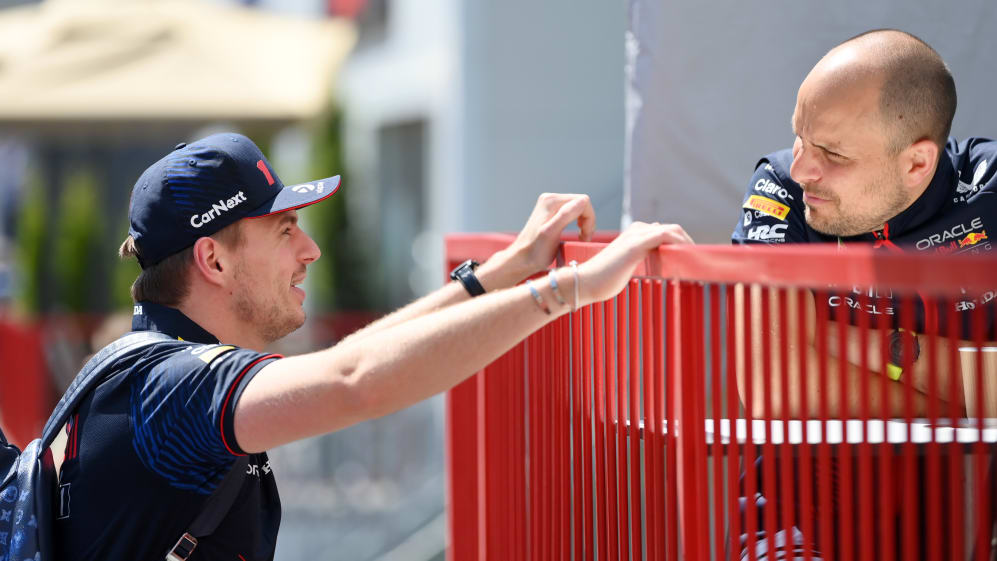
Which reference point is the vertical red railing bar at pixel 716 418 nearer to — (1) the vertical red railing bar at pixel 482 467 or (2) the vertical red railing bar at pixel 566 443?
(2) the vertical red railing bar at pixel 566 443

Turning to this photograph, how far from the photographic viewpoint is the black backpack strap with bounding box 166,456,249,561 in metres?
2.43

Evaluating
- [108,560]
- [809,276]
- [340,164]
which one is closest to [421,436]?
[340,164]

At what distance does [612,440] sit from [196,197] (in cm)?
107

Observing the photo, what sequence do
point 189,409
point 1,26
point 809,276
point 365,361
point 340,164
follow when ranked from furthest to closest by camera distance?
point 340,164 < point 1,26 < point 189,409 < point 365,361 < point 809,276

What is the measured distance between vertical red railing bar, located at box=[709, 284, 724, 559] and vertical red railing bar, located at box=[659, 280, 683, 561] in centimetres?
8

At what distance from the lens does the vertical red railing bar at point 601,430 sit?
252 cm

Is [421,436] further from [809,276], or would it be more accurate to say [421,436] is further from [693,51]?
[809,276]

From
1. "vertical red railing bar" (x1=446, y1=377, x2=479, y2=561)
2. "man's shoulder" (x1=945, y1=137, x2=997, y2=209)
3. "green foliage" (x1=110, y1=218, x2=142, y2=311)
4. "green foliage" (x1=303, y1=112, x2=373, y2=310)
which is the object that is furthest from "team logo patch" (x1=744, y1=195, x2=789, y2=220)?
"green foliage" (x1=303, y1=112, x2=373, y2=310)

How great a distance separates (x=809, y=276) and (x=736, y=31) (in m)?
2.66

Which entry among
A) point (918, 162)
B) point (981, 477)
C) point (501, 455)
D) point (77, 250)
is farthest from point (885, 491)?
point (77, 250)

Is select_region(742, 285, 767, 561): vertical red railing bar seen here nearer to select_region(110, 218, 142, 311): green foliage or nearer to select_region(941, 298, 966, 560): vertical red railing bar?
select_region(941, 298, 966, 560): vertical red railing bar

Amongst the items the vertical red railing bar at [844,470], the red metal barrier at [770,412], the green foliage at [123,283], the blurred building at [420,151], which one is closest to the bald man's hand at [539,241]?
the red metal barrier at [770,412]

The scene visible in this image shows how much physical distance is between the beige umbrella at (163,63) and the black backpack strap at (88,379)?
7828mm

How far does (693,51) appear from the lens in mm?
4312
